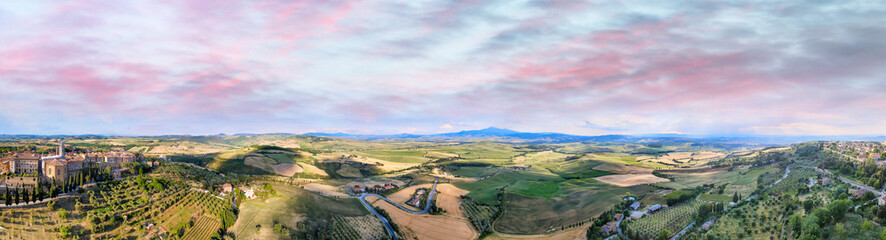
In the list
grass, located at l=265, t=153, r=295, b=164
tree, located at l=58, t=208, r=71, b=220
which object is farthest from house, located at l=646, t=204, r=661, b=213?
grass, located at l=265, t=153, r=295, b=164

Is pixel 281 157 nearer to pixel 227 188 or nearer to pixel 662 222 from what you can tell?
pixel 227 188

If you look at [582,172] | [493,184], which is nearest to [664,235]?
[493,184]

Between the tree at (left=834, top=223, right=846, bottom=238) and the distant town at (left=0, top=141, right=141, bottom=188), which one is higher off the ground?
the distant town at (left=0, top=141, right=141, bottom=188)

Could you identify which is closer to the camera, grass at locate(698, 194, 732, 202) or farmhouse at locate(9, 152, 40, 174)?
farmhouse at locate(9, 152, 40, 174)

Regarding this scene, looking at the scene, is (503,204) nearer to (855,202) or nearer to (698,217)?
(698,217)

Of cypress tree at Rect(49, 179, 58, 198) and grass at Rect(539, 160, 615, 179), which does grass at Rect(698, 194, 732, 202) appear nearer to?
grass at Rect(539, 160, 615, 179)

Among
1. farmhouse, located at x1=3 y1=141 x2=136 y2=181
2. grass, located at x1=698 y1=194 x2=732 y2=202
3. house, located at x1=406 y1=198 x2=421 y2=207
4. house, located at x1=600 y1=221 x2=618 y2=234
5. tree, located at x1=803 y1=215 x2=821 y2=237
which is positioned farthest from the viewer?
house, located at x1=406 y1=198 x2=421 y2=207
